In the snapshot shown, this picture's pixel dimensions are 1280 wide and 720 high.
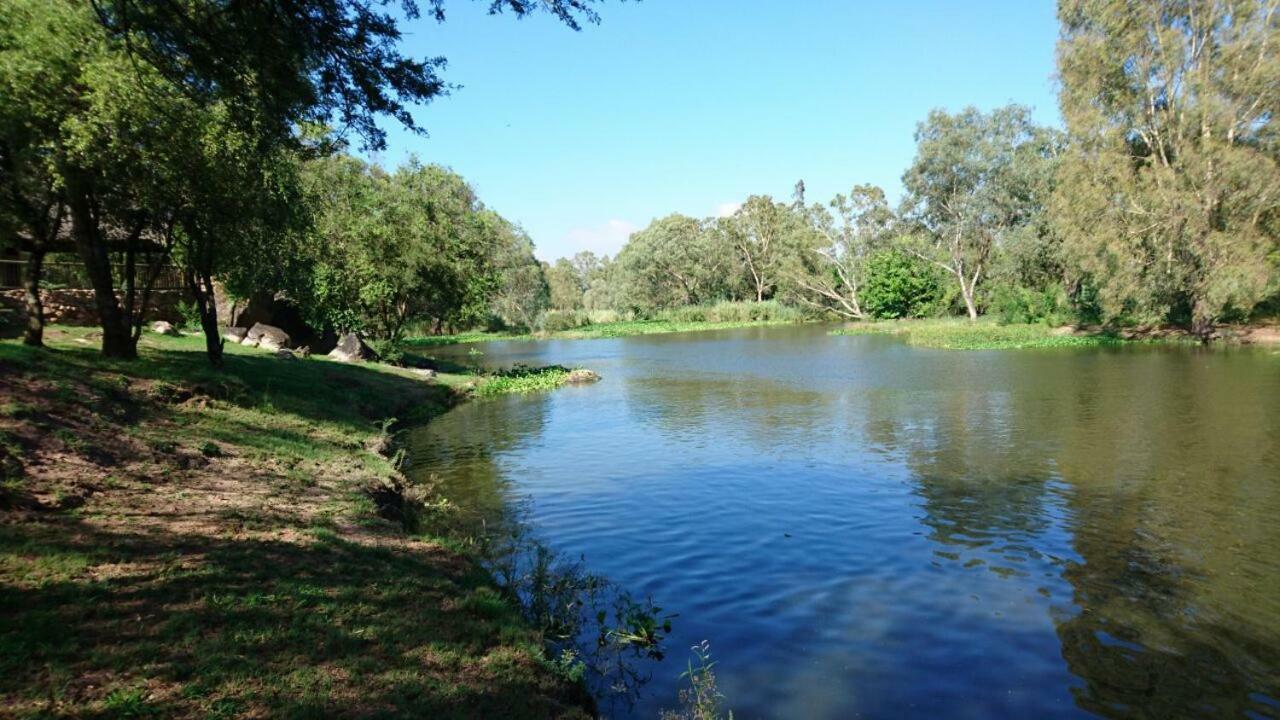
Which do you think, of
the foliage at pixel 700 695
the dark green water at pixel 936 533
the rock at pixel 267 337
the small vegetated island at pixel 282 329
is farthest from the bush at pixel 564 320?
the foliage at pixel 700 695

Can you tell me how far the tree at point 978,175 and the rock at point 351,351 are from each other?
Result: 184 feet

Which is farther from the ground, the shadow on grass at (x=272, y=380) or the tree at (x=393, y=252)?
the tree at (x=393, y=252)

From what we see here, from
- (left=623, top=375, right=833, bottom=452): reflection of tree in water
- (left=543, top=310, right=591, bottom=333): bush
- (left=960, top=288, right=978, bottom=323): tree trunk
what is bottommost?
(left=623, top=375, right=833, bottom=452): reflection of tree in water

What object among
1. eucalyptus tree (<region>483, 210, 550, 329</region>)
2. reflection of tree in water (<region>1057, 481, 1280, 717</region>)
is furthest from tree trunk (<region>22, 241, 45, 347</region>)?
eucalyptus tree (<region>483, 210, 550, 329</region>)

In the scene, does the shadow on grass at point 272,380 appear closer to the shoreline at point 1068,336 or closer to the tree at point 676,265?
the shoreline at point 1068,336

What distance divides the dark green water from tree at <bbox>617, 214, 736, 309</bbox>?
8194 centimetres

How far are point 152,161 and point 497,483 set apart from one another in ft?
32.1

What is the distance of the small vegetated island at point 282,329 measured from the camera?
599 centimetres

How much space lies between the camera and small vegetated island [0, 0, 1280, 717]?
599cm

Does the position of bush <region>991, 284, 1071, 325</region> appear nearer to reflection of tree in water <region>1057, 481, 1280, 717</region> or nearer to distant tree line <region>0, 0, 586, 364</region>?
reflection of tree in water <region>1057, 481, 1280, 717</region>

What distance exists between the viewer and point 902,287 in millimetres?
82625

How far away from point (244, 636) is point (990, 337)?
53.8 meters

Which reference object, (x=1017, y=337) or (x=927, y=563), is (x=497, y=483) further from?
(x=1017, y=337)

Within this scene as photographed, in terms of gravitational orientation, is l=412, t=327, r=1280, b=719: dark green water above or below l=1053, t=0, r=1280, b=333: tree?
below
